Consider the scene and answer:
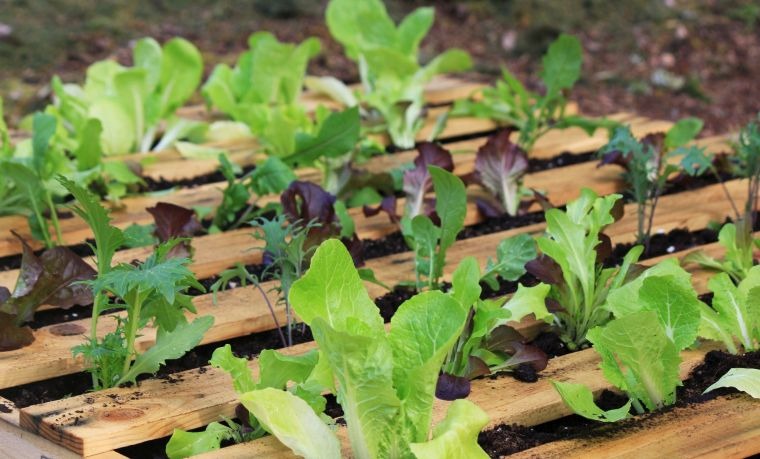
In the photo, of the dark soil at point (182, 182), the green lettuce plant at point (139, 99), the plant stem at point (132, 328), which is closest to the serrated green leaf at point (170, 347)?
the plant stem at point (132, 328)

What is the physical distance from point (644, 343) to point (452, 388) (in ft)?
0.96

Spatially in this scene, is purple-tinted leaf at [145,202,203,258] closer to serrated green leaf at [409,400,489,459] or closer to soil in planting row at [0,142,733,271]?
soil in planting row at [0,142,733,271]

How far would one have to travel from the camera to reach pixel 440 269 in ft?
7.41

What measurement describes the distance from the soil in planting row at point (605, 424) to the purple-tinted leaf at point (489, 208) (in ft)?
2.82

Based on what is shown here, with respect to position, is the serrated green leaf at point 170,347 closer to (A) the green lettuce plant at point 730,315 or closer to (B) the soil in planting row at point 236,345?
(B) the soil in planting row at point 236,345

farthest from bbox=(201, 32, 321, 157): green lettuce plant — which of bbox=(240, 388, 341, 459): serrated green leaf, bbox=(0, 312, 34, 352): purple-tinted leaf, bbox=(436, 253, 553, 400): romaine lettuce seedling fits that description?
bbox=(240, 388, 341, 459): serrated green leaf

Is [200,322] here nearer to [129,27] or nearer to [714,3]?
[129,27]

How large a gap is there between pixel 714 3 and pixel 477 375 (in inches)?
182

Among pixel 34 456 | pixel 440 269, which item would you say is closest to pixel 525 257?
pixel 440 269

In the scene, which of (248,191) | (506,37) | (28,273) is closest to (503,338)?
(28,273)

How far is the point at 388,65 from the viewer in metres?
3.51

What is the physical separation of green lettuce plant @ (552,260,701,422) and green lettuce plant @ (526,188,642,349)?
0.13m

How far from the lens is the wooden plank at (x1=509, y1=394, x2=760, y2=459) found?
174cm

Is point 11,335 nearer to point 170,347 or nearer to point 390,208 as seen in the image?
point 170,347
